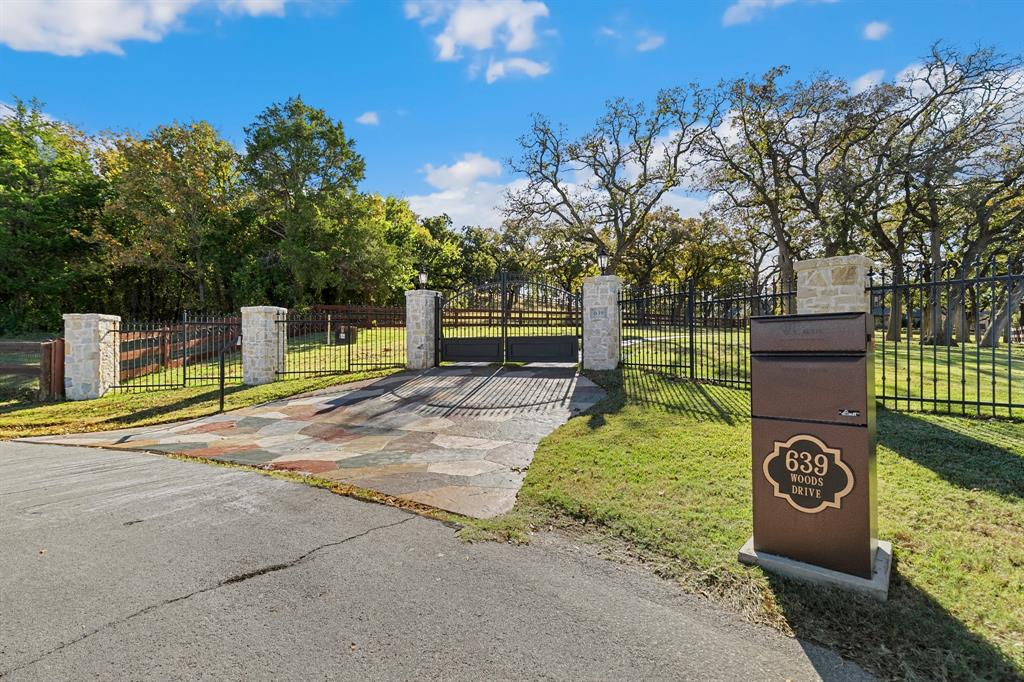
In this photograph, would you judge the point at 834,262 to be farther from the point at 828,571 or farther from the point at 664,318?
the point at 828,571

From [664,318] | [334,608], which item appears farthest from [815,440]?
[664,318]

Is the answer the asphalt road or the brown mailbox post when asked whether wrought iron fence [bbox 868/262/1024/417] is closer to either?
the brown mailbox post

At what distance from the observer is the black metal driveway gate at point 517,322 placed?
456 inches

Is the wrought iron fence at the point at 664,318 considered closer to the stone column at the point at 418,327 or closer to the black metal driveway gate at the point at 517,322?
the black metal driveway gate at the point at 517,322

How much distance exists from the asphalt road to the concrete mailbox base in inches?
21.0

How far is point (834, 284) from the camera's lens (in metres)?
6.30

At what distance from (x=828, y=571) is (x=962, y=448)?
127 inches

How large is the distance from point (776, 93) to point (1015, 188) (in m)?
9.29

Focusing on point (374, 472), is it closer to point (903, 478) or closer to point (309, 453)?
point (309, 453)

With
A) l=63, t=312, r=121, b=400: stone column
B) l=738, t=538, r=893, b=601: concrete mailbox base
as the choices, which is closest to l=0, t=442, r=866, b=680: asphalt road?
l=738, t=538, r=893, b=601: concrete mailbox base

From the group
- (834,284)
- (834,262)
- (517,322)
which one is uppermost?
(834,262)

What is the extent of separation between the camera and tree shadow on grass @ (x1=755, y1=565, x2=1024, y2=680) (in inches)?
78.4

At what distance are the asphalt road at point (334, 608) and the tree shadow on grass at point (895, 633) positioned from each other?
6.4 inches

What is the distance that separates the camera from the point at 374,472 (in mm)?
4922
